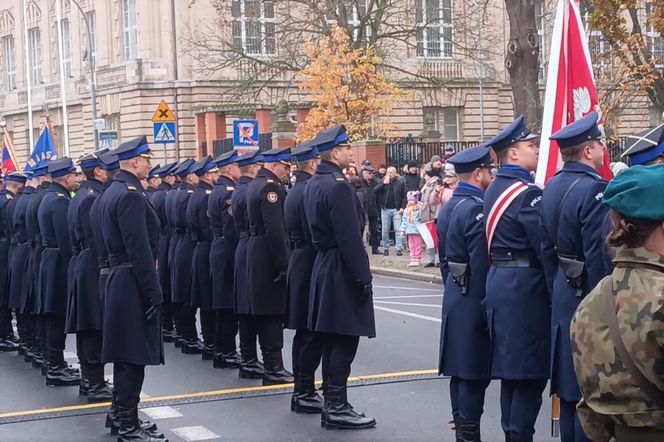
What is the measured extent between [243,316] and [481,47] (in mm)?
37270

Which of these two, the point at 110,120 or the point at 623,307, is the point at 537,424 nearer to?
the point at 623,307

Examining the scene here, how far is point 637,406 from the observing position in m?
3.60

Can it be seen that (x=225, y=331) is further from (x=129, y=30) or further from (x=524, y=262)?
(x=129, y=30)

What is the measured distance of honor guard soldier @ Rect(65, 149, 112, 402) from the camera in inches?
396

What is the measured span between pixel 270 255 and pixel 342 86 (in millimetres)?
22177

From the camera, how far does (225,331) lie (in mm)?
11797

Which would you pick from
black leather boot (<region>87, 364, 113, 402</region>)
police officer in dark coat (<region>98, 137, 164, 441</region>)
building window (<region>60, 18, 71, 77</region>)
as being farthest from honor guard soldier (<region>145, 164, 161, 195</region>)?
building window (<region>60, 18, 71, 77</region>)

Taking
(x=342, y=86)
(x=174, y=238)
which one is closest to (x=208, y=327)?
(x=174, y=238)

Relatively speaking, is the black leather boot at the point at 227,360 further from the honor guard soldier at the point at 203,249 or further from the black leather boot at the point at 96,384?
the black leather boot at the point at 96,384

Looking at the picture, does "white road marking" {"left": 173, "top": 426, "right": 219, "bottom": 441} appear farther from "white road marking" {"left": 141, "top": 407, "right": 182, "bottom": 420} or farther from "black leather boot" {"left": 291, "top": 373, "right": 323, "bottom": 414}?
"black leather boot" {"left": 291, "top": 373, "right": 323, "bottom": 414}

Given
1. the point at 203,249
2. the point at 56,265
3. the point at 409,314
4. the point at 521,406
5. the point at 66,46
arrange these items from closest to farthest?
1. the point at 521,406
2. the point at 56,265
3. the point at 203,249
4. the point at 409,314
5. the point at 66,46

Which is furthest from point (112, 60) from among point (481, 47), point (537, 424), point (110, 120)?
point (537, 424)

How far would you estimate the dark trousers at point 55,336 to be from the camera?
1127 cm

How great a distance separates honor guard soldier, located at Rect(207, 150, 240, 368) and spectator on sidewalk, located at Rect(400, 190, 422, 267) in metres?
9.66
